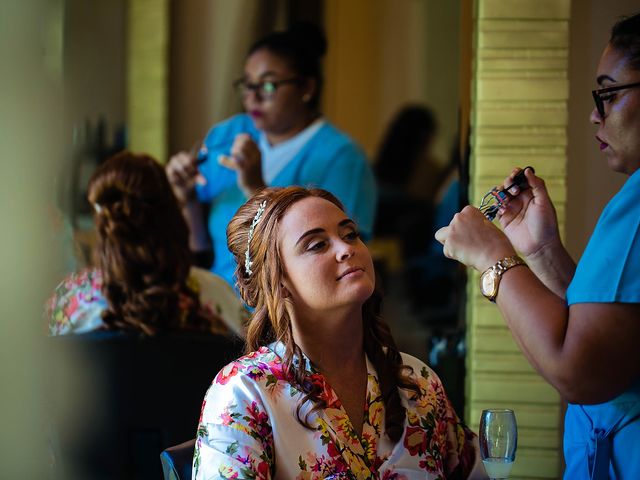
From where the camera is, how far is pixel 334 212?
176 centimetres

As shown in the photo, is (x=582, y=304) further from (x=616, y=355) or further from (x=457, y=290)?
(x=457, y=290)

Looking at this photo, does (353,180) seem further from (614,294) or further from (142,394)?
Result: (614,294)

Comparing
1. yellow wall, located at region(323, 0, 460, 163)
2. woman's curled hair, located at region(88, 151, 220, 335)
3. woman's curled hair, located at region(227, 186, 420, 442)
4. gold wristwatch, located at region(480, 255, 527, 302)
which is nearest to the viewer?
gold wristwatch, located at region(480, 255, 527, 302)

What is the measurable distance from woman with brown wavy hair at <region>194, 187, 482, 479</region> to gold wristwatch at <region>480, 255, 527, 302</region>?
231mm

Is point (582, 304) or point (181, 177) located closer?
point (582, 304)

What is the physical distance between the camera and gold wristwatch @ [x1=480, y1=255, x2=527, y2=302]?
1498 mm

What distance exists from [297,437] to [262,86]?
1600 mm

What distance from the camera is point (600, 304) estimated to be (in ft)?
4.62

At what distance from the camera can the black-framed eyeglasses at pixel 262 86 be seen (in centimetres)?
294

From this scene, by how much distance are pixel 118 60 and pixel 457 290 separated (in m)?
1.28

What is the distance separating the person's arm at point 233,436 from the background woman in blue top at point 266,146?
4.47 ft

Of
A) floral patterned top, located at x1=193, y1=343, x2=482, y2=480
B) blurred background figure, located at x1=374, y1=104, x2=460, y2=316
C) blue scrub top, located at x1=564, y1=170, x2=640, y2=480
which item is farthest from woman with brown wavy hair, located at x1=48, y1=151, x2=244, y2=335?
blue scrub top, located at x1=564, y1=170, x2=640, y2=480

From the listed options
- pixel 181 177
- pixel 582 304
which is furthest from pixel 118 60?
pixel 582 304

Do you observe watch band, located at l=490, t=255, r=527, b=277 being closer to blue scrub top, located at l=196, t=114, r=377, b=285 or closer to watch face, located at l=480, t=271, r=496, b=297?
watch face, located at l=480, t=271, r=496, b=297
